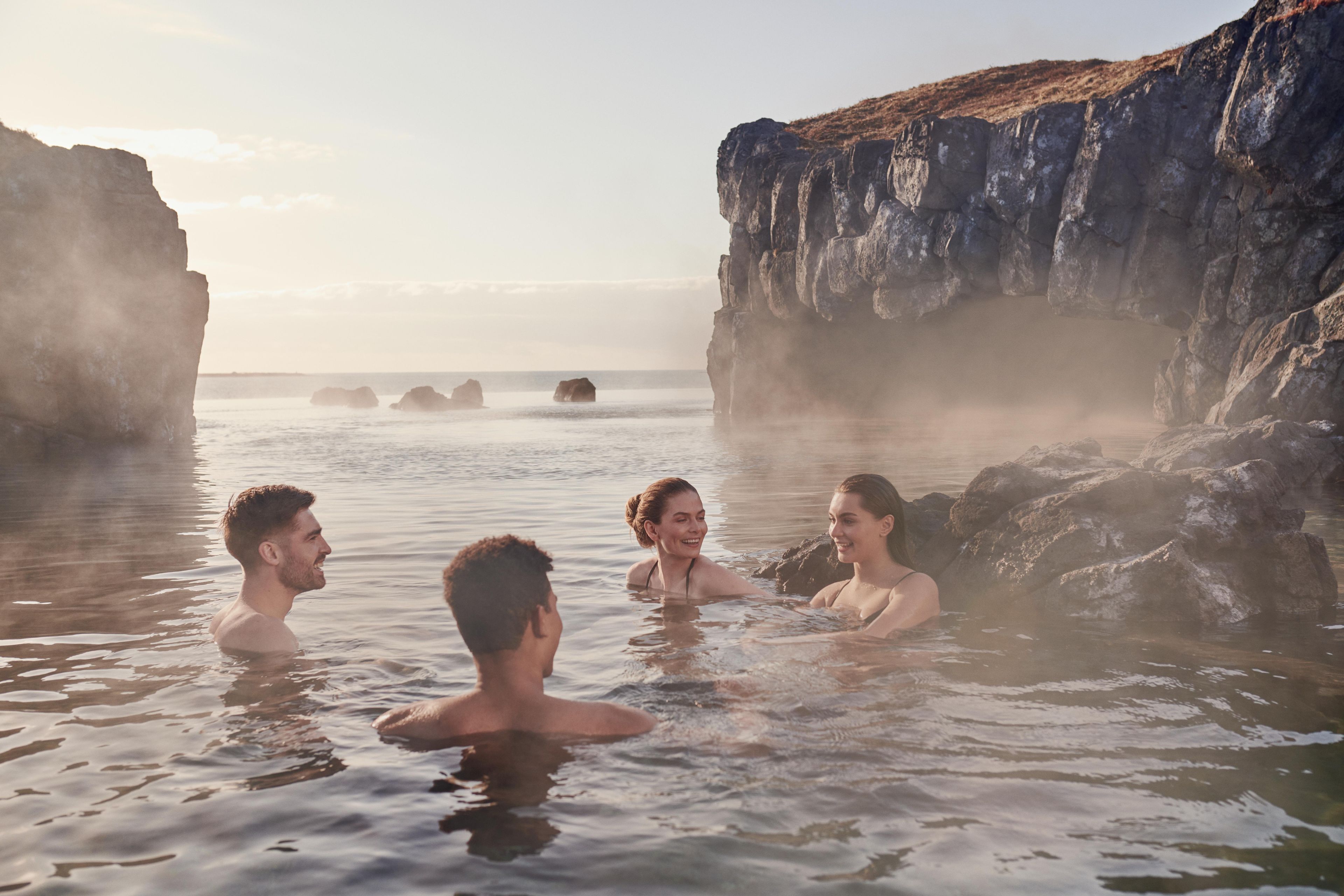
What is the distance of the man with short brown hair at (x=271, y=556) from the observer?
5.77 meters

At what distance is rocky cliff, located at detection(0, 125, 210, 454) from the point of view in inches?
1088

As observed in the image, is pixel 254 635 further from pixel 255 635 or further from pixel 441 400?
pixel 441 400

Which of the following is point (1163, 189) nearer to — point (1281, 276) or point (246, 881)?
point (1281, 276)

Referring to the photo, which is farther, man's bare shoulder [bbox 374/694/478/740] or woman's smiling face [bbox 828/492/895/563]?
woman's smiling face [bbox 828/492/895/563]

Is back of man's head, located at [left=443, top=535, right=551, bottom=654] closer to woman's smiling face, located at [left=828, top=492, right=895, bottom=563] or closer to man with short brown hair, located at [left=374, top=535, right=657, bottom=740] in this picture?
man with short brown hair, located at [left=374, top=535, right=657, bottom=740]

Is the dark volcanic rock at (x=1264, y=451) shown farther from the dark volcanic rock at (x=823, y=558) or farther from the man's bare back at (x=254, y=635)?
the man's bare back at (x=254, y=635)

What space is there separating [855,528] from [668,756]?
2938 mm

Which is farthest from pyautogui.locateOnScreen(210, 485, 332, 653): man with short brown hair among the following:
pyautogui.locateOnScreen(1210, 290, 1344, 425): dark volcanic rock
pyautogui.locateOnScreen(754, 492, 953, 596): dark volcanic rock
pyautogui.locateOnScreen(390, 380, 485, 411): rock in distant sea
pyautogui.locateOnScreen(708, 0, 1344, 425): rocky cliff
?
pyautogui.locateOnScreen(390, 380, 485, 411): rock in distant sea

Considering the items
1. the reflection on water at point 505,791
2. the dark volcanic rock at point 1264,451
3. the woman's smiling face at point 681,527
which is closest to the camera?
the reflection on water at point 505,791

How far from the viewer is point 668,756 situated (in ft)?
14.0

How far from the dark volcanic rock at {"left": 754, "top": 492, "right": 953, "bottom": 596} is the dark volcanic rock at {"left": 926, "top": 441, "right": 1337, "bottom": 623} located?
2.00ft

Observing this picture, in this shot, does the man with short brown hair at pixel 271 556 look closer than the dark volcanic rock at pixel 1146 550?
Yes

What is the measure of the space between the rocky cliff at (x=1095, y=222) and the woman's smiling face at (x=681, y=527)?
16923 mm

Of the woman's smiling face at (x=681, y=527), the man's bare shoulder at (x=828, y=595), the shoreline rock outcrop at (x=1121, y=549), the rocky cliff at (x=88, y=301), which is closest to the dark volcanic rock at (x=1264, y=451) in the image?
the shoreline rock outcrop at (x=1121, y=549)
